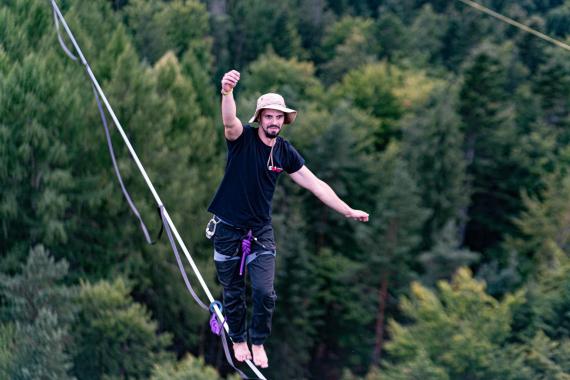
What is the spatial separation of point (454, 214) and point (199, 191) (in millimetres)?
13306

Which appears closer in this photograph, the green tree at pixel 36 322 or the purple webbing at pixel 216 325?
the purple webbing at pixel 216 325

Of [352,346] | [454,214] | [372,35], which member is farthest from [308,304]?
[372,35]

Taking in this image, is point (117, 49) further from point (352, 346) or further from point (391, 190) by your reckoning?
point (352, 346)

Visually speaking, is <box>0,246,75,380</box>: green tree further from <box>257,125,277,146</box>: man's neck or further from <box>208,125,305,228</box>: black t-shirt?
<box>257,125,277,146</box>: man's neck

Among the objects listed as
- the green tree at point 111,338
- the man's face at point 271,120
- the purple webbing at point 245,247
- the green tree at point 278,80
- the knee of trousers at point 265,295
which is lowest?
the green tree at point 111,338

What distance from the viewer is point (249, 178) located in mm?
5195

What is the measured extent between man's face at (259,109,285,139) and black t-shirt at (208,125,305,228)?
0.57ft

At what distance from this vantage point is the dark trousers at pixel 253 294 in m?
5.46

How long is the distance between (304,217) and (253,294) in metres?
26.9

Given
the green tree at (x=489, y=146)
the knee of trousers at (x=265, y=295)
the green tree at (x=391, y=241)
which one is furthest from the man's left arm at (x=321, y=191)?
the green tree at (x=489, y=146)

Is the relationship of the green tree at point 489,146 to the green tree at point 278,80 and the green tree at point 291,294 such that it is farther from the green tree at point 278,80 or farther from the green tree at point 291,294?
the green tree at point 278,80

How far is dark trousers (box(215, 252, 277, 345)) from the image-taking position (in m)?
5.46

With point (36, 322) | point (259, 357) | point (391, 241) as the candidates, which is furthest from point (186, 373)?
point (259, 357)

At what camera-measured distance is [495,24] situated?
57.1m
